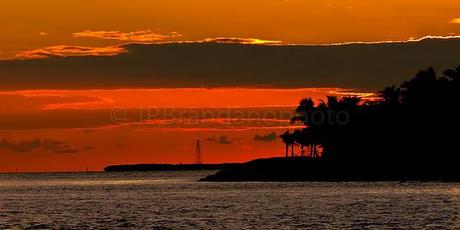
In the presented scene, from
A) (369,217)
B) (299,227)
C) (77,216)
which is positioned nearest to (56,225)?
(77,216)

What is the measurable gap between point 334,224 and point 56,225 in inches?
1029

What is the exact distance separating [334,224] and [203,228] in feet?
39.8

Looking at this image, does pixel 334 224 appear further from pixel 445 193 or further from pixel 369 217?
pixel 445 193

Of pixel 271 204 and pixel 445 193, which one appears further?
pixel 445 193

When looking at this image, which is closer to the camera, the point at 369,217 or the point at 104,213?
the point at 369,217

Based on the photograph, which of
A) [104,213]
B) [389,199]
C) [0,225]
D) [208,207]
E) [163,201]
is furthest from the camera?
[163,201]

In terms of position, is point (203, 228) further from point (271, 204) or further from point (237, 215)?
point (271, 204)

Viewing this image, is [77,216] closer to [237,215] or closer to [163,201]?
[237,215]

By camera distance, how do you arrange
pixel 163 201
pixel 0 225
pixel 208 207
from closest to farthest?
pixel 0 225
pixel 208 207
pixel 163 201

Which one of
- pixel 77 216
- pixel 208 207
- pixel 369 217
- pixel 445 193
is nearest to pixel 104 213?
pixel 77 216

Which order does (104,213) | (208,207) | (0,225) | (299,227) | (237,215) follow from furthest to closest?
(208,207) < (104,213) < (237,215) < (0,225) < (299,227)

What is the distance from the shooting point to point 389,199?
142 meters

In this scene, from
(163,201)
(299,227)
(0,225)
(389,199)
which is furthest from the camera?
(163,201)

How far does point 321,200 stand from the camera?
143 m
